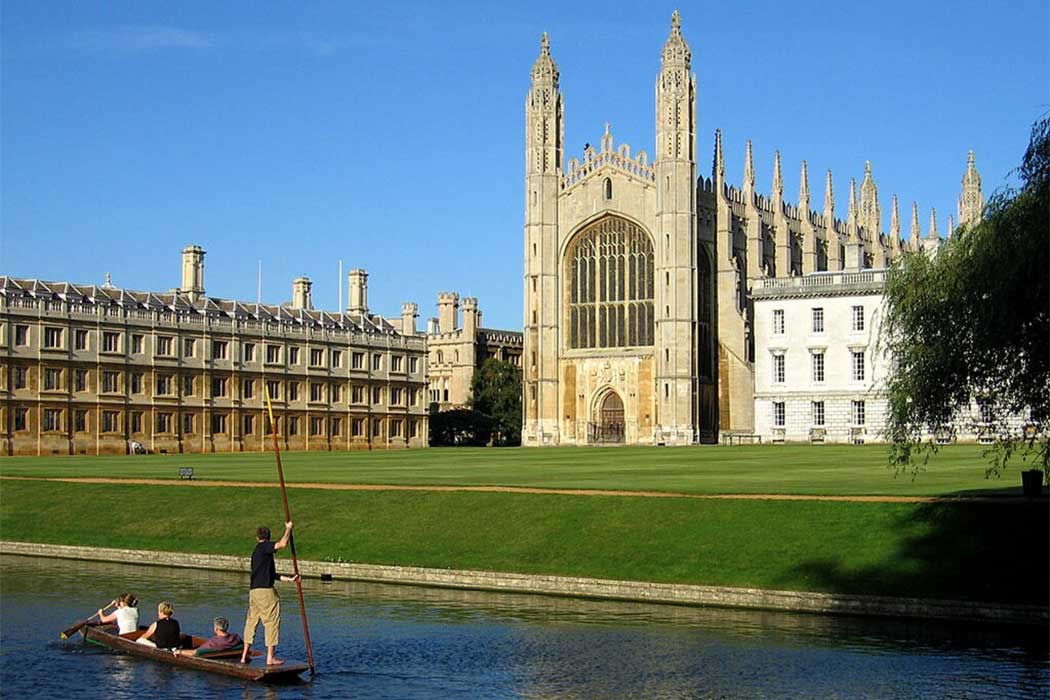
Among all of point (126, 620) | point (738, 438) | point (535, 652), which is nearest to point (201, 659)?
point (126, 620)

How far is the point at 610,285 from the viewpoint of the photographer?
98.7 metres

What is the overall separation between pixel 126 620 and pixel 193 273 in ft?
243

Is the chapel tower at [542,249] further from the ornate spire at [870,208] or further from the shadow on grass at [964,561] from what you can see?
the shadow on grass at [964,561]

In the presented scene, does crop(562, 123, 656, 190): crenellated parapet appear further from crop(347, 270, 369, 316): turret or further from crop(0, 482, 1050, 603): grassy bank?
crop(0, 482, 1050, 603): grassy bank

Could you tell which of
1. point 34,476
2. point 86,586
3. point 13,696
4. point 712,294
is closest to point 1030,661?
point 13,696

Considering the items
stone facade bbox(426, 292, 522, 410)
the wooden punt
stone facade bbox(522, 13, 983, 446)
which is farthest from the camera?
stone facade bbox(426, 292, 522, 410)

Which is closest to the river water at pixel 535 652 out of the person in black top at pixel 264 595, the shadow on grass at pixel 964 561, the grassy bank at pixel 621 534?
the person in black top at pixel 264 595

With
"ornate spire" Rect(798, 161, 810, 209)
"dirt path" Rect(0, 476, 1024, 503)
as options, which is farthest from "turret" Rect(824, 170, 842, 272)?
"dirt path" Rect(0, 476, 1024, 503)

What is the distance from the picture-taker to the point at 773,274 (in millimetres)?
105125

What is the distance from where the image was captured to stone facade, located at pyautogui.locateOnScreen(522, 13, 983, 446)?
9412 centimetres

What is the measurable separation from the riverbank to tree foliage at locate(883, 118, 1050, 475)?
2.94 meters

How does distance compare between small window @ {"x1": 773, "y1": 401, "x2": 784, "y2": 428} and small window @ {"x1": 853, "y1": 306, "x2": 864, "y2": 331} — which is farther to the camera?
small window @ {"x1": 773, "y1": 401, "x2": 784, "y2": 428}

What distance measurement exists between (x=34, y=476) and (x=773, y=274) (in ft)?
216

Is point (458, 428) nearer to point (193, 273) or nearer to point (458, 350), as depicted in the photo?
point (458, 350)
